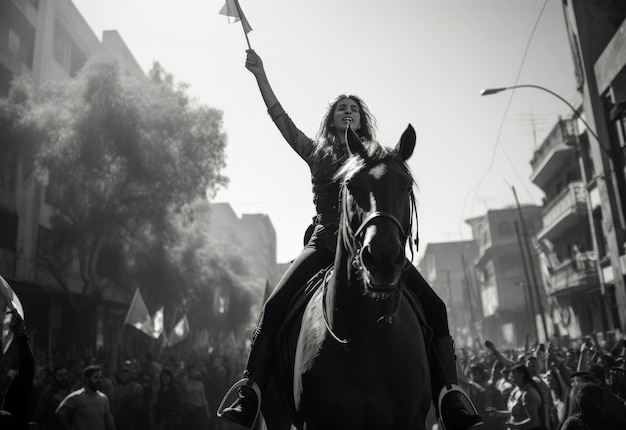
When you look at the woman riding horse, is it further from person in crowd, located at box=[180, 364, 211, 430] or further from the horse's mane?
person in crowd, located at box=[180, 364, 211, 430]

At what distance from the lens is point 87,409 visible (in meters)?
8.73

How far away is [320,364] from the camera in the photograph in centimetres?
341

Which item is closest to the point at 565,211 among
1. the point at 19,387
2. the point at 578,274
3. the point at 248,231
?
the point at 578,274

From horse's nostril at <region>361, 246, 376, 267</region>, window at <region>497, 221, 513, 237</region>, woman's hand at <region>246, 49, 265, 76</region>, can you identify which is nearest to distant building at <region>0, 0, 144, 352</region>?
woman's hand at <region>246, 49, 265, 76</region>

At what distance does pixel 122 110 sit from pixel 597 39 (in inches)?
770

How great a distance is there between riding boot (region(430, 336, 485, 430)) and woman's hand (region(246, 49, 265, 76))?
2692 mm

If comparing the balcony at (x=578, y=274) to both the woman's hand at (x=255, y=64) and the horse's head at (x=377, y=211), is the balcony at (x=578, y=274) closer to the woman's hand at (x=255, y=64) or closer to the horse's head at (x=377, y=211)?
the woman's hand at (x=255, y=64)

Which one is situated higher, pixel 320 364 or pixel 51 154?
pixel 51 154

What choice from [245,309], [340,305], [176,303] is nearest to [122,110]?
[176,303]

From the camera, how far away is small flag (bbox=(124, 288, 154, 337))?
63.4 ft

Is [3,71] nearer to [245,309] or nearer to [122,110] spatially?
[122,110]

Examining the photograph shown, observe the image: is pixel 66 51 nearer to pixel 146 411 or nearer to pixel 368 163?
pixel 146 411

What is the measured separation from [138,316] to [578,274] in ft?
82.1

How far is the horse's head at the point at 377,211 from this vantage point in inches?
106
